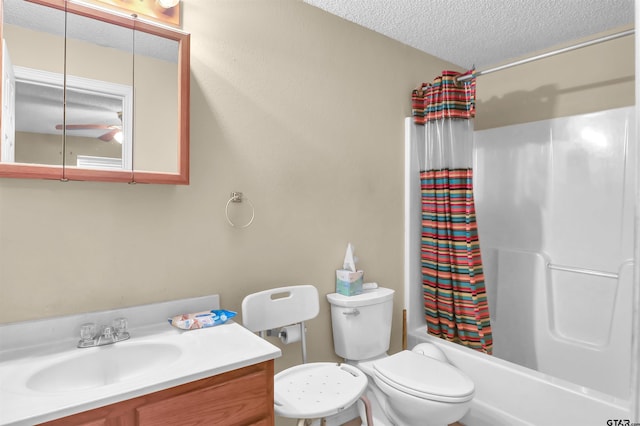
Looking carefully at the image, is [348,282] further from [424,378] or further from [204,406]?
Result: [204,406]

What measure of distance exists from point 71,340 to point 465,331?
205 cm

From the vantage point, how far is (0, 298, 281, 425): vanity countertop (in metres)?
0.89

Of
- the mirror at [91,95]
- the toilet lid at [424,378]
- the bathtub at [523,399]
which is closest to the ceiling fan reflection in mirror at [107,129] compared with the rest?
the mirror at [91,95]

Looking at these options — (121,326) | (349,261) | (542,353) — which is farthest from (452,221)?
(121,326)

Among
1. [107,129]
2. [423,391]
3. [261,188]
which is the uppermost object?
[107,129]

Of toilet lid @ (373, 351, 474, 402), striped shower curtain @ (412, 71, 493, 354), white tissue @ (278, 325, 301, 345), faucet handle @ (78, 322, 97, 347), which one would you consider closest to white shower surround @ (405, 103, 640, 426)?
striped shower curtain @ (412, 71, 493, 354)

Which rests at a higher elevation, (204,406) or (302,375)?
(204,406)

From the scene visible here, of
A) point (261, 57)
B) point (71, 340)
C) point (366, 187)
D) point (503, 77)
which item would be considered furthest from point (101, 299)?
point (503, 77)

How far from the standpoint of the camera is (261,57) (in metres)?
1.85

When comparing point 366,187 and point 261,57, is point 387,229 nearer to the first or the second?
point 366,187

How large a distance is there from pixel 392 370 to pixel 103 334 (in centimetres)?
125

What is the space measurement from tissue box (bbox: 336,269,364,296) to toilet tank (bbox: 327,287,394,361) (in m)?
0.03

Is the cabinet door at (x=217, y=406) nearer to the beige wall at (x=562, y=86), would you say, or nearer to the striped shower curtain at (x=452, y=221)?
the striped shower curtain at (x=452, y=221)

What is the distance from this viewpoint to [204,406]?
1.09 meters
